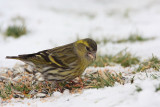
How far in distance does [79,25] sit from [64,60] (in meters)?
4.99

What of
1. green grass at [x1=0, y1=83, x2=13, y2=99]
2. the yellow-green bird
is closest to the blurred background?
green grass at [x1=0, y1=83, x2=13, y2=99]

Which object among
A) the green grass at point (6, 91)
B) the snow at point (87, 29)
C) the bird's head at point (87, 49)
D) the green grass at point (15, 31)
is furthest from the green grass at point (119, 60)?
the green grass at point (15, 31)

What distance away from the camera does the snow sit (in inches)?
128

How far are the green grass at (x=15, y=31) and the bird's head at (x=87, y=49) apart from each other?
12.1 feet

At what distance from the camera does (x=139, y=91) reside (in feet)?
10.2

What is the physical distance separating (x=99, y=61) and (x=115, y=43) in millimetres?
1808

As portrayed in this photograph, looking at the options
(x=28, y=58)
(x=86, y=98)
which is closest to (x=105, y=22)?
(x=28, y=58)

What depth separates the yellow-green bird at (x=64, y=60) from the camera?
412 centimetres

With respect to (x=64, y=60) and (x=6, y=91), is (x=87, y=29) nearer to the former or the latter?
(x=64, y=60)

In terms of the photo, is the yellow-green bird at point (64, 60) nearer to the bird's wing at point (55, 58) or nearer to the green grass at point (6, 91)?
the bird's wing at point (55, 58)

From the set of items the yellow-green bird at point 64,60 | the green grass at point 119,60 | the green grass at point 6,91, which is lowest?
the green grass at point 6,91

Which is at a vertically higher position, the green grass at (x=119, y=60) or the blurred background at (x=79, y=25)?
the blurred background at (x=79, y=25)

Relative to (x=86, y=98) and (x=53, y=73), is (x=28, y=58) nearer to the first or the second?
(x=53, y=73)

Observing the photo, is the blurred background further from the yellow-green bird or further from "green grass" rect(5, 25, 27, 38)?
the yellow-green bird
